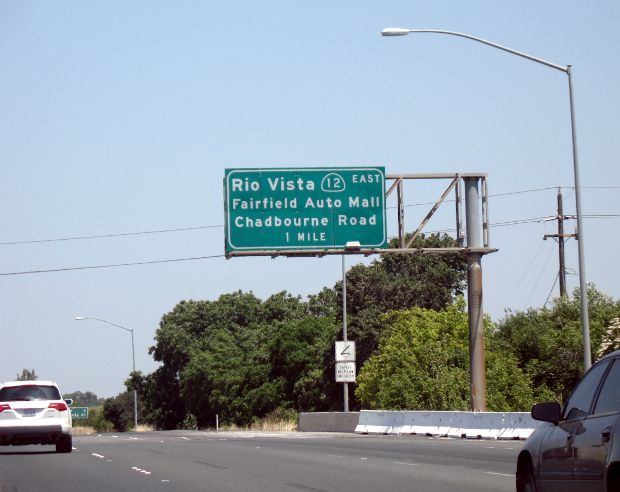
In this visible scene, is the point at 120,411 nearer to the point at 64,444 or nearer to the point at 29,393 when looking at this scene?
the point at 64,444

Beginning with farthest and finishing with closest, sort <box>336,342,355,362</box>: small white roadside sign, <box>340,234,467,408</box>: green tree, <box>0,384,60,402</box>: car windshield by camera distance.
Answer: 1. <box>340,234,467,408</box>: green tree
2. <box>336,342,355,362</box>: small white roadside sign
3. <box>0,384,60,402</box>: car windshield

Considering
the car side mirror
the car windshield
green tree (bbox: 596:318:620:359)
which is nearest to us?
the car side mirror

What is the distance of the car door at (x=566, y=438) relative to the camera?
1008 centimetres

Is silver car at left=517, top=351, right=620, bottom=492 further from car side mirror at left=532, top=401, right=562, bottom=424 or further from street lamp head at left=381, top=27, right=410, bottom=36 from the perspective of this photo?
street lamp head at left=381, top=27, right=410, bottom=36

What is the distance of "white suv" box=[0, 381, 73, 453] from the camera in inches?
1153

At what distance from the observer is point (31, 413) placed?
96.5ft

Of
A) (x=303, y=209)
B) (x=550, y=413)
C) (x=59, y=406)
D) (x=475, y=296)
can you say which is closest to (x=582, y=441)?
(x=550, y=413)

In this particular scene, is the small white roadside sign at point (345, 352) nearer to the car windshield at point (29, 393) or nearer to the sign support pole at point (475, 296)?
the sign support pole at point (475, 296)

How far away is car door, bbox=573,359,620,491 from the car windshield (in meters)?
21.6

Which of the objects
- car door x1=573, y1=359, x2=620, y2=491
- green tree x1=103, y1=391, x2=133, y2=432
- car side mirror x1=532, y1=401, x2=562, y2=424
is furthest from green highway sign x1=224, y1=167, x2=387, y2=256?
green tree x1=103, y1=391, x2=133, y2=432

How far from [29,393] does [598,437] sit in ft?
73.4

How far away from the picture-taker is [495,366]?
57.5 meters

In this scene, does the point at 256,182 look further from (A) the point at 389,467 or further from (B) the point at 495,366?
(B) the point at 495,366

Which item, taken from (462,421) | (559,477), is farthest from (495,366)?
(559,477)
